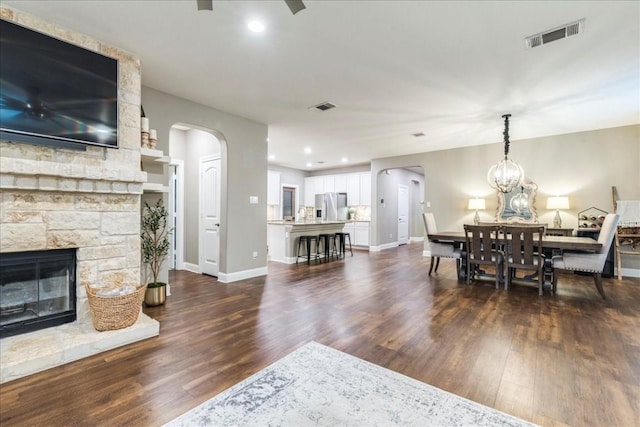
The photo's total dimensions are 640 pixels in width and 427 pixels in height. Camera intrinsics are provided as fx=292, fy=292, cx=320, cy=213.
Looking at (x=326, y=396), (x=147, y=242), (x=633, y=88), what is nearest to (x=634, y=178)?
(x=633, y=88)

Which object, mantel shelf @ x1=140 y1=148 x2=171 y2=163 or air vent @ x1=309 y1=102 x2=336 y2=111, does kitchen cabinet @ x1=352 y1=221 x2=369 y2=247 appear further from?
mantel shelf @ x1=140 y1=148 x2=171 y2=163

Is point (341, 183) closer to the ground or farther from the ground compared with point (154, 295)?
farther from the ground

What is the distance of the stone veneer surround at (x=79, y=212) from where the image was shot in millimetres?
2213

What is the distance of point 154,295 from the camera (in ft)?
11.4

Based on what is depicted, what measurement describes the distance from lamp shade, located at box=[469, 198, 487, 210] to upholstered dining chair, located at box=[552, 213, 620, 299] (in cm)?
262

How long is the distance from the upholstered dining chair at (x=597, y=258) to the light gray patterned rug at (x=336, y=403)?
3406 mm

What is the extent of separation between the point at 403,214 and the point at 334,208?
Result: 2.73m

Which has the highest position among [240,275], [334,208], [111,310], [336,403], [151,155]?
[151,155]

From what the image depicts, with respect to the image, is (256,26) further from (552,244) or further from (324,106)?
(552,244)

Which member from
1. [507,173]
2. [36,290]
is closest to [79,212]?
[36,290]

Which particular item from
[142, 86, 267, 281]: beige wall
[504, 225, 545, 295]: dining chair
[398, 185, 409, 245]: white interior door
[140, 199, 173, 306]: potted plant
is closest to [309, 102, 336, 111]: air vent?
[142, 86, 267, 281]: beige wall

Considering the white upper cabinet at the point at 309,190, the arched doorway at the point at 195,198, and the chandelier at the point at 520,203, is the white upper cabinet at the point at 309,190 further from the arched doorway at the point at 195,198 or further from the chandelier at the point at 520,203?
the chandelier at the point at 520,203

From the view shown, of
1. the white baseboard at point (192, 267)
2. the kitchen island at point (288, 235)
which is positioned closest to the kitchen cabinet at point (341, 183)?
the kitchen island at point (288, 235)

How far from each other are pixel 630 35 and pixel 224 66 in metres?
3.83
